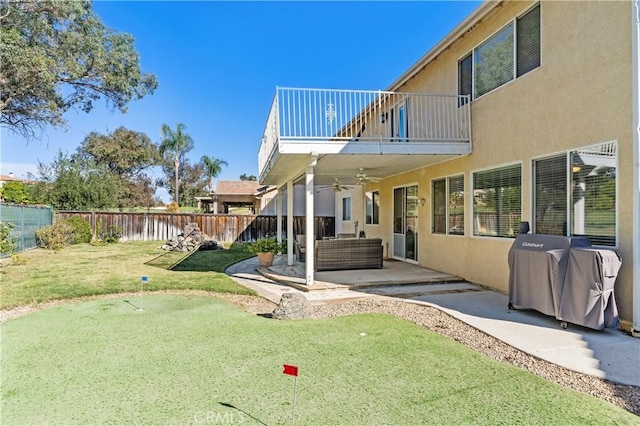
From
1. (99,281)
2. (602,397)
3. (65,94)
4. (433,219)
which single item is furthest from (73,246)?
(602,397)

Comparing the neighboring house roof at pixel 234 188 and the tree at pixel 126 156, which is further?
the tree at pixel 126 156

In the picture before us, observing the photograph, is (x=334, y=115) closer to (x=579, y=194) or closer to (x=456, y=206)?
(x=456, y=206)

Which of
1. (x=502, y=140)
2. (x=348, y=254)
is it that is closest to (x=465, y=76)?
(x=502, y=140)

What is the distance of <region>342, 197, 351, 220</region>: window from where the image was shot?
18562mm

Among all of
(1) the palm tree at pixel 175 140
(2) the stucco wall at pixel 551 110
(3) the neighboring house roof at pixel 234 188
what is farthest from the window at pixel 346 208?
(1) the palm tree at pixel 175 140

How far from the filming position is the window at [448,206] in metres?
8.94

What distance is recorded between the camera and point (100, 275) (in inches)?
376

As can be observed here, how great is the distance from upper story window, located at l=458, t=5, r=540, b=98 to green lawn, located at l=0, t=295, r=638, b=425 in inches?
224

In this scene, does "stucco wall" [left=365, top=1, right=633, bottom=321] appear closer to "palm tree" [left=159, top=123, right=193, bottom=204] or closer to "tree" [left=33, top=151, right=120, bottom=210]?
"tree" [left=33, top=151, right=120, bottom=210]

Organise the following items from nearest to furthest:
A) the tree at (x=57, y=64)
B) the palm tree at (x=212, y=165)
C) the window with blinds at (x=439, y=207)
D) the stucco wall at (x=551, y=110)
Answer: the stucco wall at (x=551, y=110) < the window with blinds at (x=439, y=207) < the tree at (x=57, y=64) < the palm tree at (x=212, y=165)

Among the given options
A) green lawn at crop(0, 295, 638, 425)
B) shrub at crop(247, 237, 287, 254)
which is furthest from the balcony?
green lawn at crop(0, 295, 638, 425)

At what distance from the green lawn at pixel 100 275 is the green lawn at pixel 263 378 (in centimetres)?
233

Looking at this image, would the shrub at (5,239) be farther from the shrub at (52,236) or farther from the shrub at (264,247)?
the shrub at (264,247)

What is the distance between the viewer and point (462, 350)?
4.33 meters
